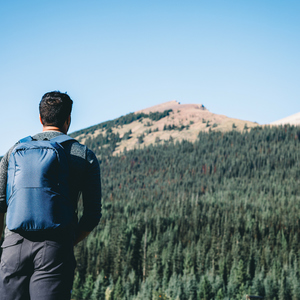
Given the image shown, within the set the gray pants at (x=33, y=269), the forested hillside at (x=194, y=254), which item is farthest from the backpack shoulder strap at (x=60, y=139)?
the forested hillside at (x=194, y=254)

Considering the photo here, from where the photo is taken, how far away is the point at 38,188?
4066mm

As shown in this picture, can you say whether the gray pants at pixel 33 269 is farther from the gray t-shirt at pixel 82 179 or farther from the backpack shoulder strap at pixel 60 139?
the backpack shoulder strap at pixel 60 139

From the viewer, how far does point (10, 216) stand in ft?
13.4

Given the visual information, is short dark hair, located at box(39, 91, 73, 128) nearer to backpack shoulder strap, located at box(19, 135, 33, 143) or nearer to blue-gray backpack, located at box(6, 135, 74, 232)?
backpack shoulder strap, located at box(19, 135, 33, 143)

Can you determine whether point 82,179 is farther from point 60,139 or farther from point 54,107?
point 54,107

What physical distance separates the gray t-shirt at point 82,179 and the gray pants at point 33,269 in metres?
0.46

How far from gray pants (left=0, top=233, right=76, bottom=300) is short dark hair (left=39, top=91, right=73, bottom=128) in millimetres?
1295

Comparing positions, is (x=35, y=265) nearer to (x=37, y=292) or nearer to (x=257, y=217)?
(x=37, y=292)

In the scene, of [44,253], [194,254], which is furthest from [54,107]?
[194,254]

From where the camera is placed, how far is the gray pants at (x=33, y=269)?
3971mm

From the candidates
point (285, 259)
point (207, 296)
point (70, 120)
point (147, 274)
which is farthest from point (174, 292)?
point (70, 120)

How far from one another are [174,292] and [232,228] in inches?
2485

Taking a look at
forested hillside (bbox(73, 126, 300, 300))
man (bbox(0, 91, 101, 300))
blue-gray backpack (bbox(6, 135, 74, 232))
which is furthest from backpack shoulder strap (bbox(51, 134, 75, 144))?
forested hillside (bbox(73, 126, 300, 300))

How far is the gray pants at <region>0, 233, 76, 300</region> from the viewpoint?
156 inches
